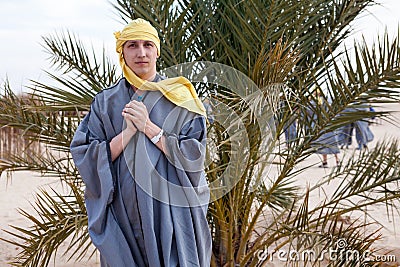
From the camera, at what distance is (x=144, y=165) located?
2180mm

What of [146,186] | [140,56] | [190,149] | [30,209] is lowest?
[30,209]

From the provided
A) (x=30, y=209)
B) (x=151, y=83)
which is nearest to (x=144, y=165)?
(x=151, y=83)

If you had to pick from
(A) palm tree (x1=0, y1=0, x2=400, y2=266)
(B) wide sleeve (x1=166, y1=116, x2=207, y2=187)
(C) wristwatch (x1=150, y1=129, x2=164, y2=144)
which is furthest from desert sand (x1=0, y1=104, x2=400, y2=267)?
(C) wristwatch (x1=150, y1=129, x2=164, y2=144)

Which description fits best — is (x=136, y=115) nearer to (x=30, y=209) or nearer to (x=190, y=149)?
(x=190, y=149)

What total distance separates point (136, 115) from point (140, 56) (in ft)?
0.78

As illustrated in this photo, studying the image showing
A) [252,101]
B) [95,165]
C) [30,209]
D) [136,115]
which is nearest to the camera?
[136,115]

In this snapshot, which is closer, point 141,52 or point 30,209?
point 141,52

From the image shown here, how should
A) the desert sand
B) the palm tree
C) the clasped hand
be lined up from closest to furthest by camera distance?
the clasped hand, the palm tree, the desert sand

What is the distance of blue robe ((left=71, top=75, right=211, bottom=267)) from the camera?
7.20 feet

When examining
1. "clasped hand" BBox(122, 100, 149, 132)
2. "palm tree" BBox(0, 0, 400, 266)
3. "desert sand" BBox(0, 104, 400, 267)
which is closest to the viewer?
"clasped hand" BBox(122, 100, 149, 132)

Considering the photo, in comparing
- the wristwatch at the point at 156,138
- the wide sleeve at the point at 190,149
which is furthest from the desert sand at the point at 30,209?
the wristwatch at the point at 156,138

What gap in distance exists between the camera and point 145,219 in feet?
7.16

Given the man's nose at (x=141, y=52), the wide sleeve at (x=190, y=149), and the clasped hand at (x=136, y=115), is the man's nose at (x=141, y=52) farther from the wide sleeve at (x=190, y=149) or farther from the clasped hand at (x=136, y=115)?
the wide sleeve at (x=190, y=149)

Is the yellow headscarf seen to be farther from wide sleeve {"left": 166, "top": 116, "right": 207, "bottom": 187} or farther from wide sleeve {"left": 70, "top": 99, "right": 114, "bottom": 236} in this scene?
wide sleeve {"left": 70, "top": 99, "right": 114, "bottom": 236}
